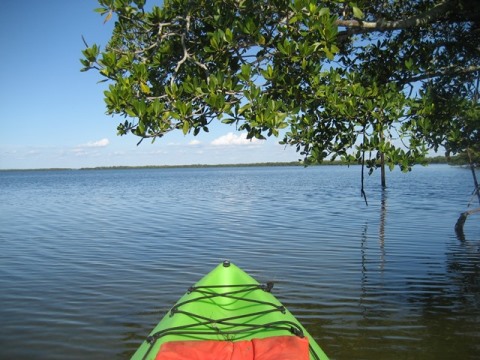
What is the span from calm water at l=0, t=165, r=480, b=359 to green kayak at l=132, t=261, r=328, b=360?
1299 millimetres

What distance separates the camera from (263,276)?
10.3 meters

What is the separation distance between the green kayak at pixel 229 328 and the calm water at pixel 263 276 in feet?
4.26

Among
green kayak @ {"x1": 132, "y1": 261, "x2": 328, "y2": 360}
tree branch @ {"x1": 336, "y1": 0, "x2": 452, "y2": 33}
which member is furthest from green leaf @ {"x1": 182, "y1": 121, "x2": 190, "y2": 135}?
tree branch @ {"x1": 336, "y1": 0, "x2": 452, "y2": 33}

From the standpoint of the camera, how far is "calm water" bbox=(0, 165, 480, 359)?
267 inches

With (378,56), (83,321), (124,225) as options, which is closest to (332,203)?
(124,225)

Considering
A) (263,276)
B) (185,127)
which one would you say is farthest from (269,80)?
(263,276)

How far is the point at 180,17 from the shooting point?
6.29 meters

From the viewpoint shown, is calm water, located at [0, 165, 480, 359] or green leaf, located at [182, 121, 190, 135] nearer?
green leaf, located at [182, 121, 190, 135]

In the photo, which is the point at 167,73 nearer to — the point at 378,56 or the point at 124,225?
the point at 378,56

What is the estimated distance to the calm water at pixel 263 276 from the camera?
6789 mm

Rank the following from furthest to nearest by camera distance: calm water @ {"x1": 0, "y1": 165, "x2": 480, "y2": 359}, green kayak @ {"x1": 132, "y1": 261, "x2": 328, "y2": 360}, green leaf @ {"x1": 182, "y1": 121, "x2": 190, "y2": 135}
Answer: calm water @ {"x1": 0, "y1": 165, "x2": 480, "y2": 359} < green leaf @ {"x1": 182, "y1": 121, "x2": 190, "y2": 135} < green kayak @ {"x1": 132, "y1": 261, "x2": 328, "y2": 360}

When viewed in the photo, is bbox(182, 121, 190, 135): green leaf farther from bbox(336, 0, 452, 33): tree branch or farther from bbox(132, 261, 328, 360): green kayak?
bbox(336, 0, 452, 33): tree branch

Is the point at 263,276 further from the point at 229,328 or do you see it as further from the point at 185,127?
the point at 185,127

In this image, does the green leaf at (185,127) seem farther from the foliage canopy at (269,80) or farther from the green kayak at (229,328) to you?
the green kayak at (229,328)
